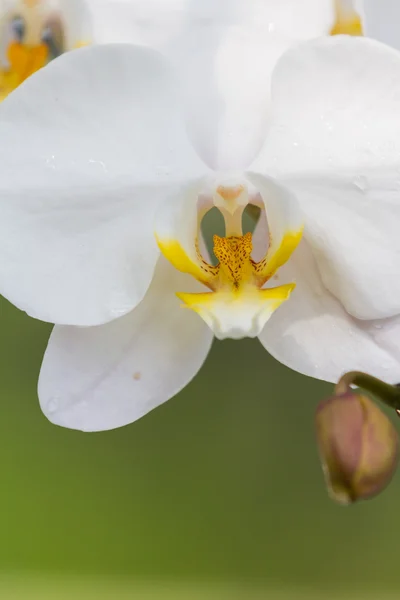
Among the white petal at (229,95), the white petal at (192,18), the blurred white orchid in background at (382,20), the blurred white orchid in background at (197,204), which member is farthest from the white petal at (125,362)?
the blurred white orchid in background at (382,20)

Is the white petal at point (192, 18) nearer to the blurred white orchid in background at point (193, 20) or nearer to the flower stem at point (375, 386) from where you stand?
the blurred white orchid in background at point (193, 20)

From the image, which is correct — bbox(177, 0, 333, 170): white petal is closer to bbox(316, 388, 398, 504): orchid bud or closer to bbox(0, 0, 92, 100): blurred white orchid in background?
bbox(0, 0, 92, 100): blurred white orchid in background

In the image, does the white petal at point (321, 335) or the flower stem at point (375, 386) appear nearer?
the flower stem at point (375, 386)

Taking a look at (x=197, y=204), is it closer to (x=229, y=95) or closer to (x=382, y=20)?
(x=229, y=95)

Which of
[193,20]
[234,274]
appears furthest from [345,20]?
[234,274]

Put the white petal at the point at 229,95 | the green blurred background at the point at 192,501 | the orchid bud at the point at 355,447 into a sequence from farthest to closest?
1. the green blurred background at the point at 192,501
2. the white petal at the point at 229,95
3. the orchid bud at the point at 355,447

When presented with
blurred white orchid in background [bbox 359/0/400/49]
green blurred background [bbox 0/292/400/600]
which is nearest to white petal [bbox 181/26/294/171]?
blurred white orchid in background [bbox 359/0/400/49]

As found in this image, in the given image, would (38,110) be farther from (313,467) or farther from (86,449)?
(313,467)
